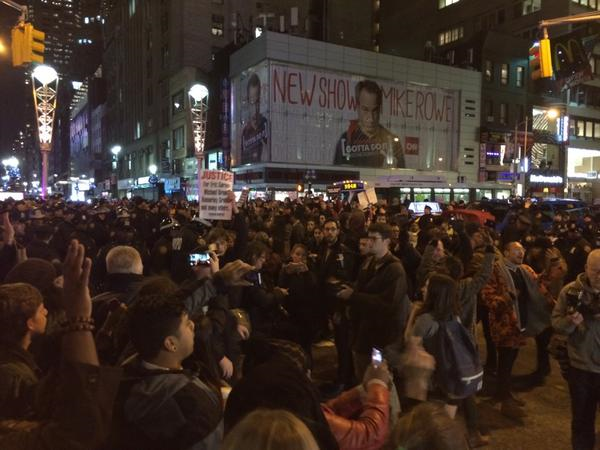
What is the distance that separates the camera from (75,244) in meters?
1.89

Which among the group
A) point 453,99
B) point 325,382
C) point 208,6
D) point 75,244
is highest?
point 208,6

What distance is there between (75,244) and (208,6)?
55189 mm

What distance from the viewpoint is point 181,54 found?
49.8 m

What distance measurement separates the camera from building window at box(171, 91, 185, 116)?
49594 millimetres

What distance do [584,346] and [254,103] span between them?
37079 mm

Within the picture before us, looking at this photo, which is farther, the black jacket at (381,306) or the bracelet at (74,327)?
the black jacket at (381,306)

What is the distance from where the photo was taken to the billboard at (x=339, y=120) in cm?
3806

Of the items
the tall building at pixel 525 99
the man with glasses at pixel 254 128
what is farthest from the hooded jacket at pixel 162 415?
the tall building at pixel 525 99

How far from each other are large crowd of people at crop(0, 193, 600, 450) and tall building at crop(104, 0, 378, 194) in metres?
37.6

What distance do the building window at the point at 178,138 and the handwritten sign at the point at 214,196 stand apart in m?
44.1

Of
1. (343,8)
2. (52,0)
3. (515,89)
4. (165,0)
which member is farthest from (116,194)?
(52,0)

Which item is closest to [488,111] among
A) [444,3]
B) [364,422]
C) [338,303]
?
[444,3]

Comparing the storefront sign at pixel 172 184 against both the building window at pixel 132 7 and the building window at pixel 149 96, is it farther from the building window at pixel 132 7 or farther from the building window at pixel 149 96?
the building window at pixel 132 7

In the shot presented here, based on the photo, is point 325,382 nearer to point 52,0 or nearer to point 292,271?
point 292,271
